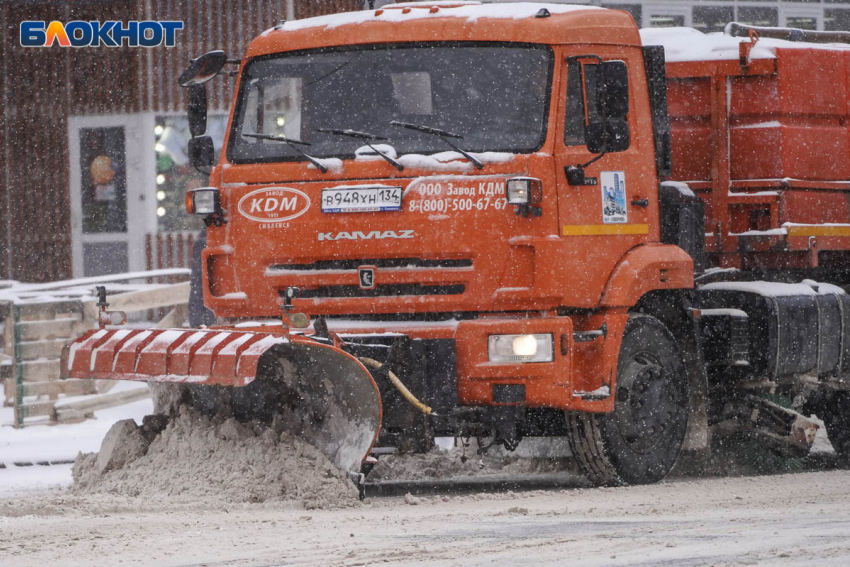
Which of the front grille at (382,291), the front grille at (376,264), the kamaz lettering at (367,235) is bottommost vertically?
the front grille at (382,291)

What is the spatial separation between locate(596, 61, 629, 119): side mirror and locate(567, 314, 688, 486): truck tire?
4.29 ft

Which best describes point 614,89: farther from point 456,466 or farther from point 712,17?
point 712,17

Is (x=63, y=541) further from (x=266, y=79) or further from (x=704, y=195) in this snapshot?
(x=704, y=195)

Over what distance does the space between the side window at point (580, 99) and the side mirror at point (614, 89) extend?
0.30 feet

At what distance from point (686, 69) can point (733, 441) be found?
2.64m

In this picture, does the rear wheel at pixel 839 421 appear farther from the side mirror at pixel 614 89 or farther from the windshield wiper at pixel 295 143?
the windshield wiper at pixel 295 143

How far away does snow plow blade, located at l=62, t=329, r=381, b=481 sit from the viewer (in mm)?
8195

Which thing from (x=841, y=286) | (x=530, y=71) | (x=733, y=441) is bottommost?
(x=733, y=441)

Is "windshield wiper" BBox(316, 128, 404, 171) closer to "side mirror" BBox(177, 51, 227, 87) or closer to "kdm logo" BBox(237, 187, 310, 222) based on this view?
"kdm logo" BBox(237, 187, 310, 222)

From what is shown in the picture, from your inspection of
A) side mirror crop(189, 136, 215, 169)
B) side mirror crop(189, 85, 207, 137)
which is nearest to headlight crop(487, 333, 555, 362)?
side mirror crop(189, 136, 215, 169)

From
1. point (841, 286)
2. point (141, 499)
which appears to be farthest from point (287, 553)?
point (841, 286)

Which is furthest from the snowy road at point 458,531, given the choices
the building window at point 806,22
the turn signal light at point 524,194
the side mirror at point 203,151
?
the building window at point 806,22

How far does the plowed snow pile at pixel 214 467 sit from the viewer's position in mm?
8359

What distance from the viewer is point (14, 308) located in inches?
592
